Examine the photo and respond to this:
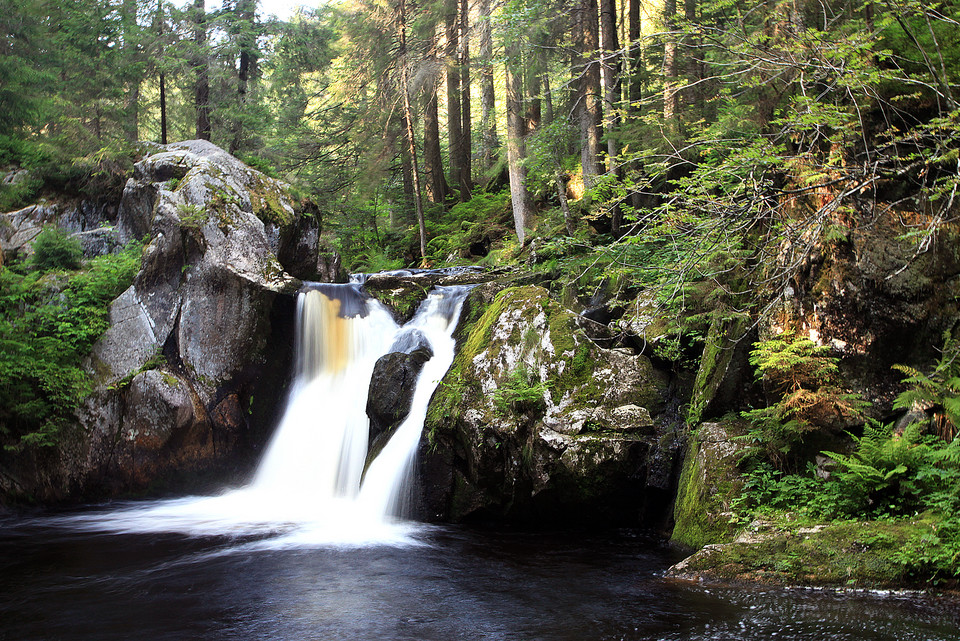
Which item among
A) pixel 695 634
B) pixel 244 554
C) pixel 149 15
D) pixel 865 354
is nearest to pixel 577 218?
pixel 865 354

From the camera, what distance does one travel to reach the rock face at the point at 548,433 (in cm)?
772

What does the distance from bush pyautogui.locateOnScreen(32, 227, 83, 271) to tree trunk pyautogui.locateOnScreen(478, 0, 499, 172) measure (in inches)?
360

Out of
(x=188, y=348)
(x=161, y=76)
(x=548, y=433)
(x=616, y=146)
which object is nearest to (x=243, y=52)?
(x=161, y=76)

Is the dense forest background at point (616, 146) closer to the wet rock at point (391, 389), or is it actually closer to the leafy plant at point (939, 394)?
the leafy plant at point (939, 394)

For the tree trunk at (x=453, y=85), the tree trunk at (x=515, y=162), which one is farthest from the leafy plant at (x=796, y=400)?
the tree trunk at (x=453, y=85)

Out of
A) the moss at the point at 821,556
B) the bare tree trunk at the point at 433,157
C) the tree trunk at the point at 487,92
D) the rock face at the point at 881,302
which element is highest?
the tree trunk at the point at 487,92

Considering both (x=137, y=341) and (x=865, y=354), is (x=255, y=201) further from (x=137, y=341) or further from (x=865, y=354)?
(x=865, y=354)

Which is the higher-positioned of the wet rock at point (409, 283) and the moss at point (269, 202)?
the moss at point (269, 202)

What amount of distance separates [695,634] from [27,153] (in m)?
16.4

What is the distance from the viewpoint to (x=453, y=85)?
20.8m

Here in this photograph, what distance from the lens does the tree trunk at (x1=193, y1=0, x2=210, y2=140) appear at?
1824 centimetres

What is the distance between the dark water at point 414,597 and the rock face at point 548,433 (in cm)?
55

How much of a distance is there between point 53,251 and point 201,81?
8.48 m

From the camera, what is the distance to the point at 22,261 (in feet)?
40.6
